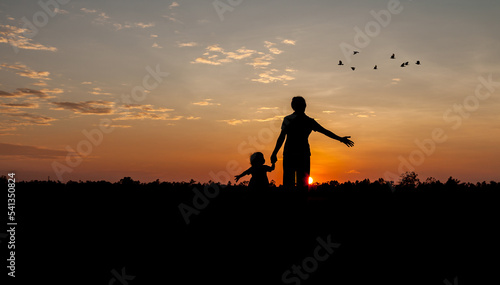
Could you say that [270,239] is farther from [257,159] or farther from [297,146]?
[257,159]

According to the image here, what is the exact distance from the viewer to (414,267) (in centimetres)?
736

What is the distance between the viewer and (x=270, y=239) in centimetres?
876

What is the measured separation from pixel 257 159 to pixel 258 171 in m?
0.35

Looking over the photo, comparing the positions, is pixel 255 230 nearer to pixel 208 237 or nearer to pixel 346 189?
pixel 208 237

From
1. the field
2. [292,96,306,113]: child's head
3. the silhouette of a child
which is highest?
[292,96,306,113]: child's head

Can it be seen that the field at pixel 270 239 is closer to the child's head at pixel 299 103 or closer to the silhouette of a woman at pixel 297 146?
the silhouette of a woman at pixel 297 146

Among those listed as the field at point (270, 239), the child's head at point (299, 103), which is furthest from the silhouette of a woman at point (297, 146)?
the field at point (270, 239)

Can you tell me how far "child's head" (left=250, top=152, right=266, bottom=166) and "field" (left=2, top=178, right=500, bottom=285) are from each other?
109 centimetres

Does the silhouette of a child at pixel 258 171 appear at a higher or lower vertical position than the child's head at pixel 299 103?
lower

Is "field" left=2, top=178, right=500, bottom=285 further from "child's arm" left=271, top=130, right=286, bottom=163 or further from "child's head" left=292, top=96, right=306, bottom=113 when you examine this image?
"child's head" left=292, top=96, right=306, bottom=113

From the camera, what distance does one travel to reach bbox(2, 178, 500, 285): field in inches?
292

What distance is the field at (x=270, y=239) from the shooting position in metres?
7.41

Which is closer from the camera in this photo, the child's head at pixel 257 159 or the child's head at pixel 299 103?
the child's head at pixel 299 103

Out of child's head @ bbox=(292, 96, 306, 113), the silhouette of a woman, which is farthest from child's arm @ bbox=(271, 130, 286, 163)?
child's head @ bbox=(292, 96, 306, 113)
